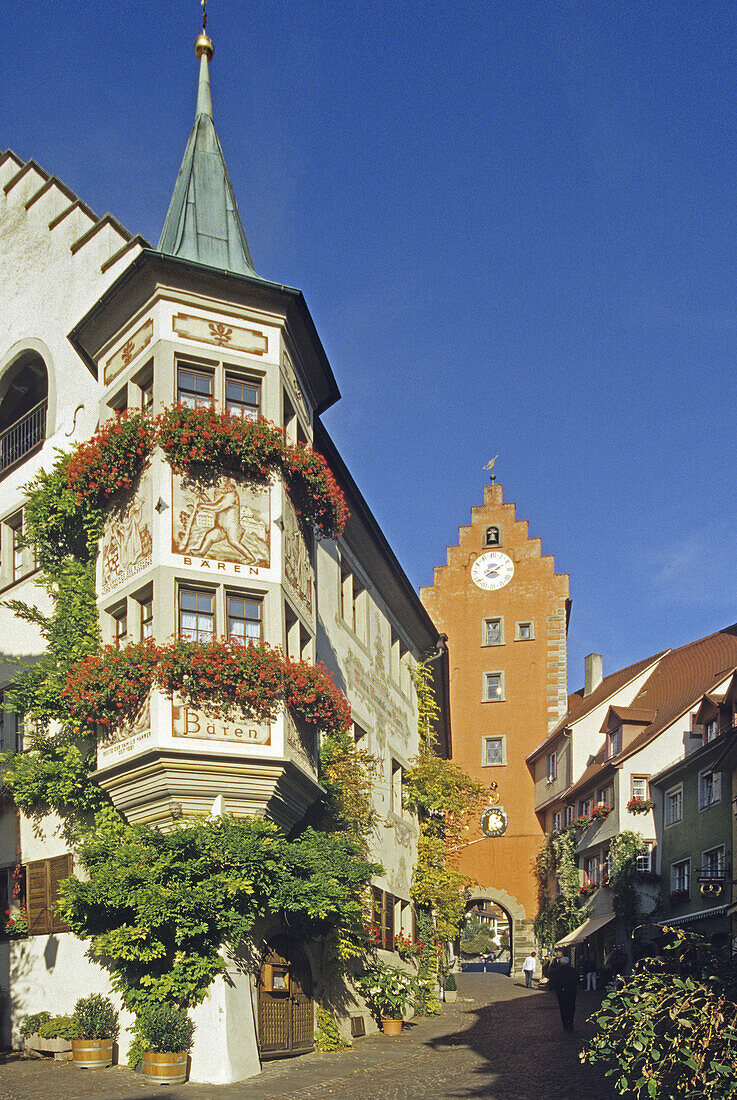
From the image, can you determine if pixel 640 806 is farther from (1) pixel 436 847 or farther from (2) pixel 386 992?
(2) pixel 386 992

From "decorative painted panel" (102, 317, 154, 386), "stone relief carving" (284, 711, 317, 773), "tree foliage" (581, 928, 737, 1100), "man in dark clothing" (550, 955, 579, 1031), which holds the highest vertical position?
"decorative painted panel" (102, 317, 154, 386)

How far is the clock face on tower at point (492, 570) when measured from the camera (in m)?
53.5

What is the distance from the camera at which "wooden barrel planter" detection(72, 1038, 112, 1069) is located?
687 inches

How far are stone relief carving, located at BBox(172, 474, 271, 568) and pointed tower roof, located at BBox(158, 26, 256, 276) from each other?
12.5 feet

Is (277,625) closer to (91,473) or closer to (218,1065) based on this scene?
(91,473)

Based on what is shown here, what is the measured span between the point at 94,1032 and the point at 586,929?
25555 mm

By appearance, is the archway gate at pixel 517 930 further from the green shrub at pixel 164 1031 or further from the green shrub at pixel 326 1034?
the green shrub at pixel 164 1031

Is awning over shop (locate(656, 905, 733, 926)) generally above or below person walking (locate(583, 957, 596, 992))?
above

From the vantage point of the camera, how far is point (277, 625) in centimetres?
1883

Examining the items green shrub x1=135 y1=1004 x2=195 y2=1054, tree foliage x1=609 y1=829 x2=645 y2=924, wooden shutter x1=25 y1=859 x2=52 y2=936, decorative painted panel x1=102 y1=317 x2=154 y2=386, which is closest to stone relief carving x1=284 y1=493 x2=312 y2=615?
decorative painted panel x1=102 y1=317 x2=154 y2=386

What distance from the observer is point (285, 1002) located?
62.8 ft

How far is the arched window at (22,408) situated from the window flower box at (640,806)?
77.1 feet

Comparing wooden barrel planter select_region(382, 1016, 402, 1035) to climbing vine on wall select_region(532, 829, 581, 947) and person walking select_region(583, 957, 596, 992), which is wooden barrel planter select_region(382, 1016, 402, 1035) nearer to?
person walking select_region(583, 957, 596, 992)

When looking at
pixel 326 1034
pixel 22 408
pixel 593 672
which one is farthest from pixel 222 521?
pixel 593 672
